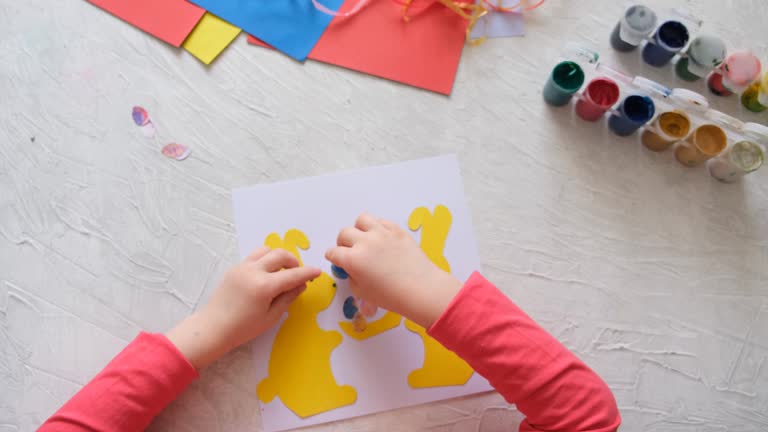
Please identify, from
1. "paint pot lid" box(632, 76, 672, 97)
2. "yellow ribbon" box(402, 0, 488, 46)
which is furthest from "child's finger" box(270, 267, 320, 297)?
"paint pot lid" box(632, 76, 672, 97)

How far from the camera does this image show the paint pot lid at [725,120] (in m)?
0.69

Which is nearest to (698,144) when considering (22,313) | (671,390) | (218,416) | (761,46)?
(761,46)

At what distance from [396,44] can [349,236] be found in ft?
0.92

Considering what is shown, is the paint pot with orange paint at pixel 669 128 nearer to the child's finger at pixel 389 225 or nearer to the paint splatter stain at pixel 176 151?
the child's finger at pixel 389 225

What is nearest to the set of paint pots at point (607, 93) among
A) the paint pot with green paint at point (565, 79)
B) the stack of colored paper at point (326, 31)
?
the paint pot with green paint at point (565, 79)

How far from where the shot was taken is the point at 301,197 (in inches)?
27.4

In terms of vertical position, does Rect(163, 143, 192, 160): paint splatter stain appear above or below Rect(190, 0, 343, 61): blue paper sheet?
below

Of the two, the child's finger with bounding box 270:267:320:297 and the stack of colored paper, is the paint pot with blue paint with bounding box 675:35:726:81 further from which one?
the child's finger with bounding box 270:267:320:297

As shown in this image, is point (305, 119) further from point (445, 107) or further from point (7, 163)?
point (7, 163)

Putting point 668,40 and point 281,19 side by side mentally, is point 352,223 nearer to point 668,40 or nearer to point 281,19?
point 281,19

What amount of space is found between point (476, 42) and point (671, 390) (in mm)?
504

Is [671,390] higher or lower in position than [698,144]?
lower

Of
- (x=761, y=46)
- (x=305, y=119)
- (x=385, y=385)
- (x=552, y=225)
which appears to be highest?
(x=761, y=46)

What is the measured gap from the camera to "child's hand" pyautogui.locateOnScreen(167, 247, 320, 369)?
0.62 meters
